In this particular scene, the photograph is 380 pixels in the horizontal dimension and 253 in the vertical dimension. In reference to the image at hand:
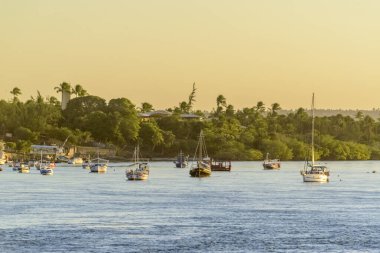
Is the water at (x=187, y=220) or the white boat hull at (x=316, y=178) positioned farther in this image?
the white boat hull at (x=316, y=178)

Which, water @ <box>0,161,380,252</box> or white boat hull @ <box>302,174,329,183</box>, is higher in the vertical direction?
white boat hull @ <box>302,174,329,183</box>

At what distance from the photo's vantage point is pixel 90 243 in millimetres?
84062

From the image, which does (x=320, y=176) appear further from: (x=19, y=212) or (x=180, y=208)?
(x=19, y=212)

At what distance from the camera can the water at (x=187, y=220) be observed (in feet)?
275

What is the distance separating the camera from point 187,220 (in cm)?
10356

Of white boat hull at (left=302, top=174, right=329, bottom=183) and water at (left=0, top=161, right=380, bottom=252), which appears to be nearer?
water at (left=0, top=161, right=380, bottom=252)

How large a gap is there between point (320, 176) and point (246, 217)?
82.7 m

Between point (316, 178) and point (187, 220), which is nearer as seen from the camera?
point (187, 220)

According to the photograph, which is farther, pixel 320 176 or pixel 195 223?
pixel 320 176

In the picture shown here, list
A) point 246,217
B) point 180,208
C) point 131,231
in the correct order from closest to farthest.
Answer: point 131,231
point 246,217
point 180,208

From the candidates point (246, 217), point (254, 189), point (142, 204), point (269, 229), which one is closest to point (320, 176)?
point (254, 189)

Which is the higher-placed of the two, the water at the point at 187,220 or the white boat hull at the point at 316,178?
the white boat hull at the point at 316,178

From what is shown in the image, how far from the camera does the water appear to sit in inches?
3305

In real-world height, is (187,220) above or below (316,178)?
below
